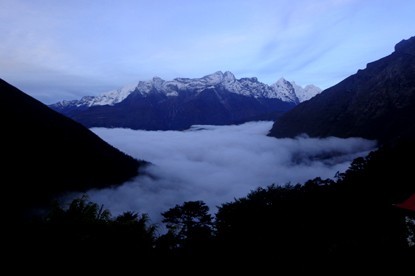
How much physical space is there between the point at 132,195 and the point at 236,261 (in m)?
172

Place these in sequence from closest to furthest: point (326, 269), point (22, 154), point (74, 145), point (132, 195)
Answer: point (326, 269), point (22, 154), point (74, 145), point (132, 195)

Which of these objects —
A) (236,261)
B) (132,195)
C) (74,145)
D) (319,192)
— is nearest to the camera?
(236,261)

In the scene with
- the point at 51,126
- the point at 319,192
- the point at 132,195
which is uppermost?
the point at 51,126

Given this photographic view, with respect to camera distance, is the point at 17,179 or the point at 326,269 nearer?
the point at 326,269

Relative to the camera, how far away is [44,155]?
14512cm

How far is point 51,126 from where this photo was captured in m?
162

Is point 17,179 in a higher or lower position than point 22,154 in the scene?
lower

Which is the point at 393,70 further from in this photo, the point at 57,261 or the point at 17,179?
the point at 57,261

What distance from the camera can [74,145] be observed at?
160875 mm

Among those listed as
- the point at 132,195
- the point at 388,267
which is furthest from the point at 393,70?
the point at 388,267

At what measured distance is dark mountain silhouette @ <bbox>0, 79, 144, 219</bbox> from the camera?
12762cm

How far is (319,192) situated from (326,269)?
51.5 m

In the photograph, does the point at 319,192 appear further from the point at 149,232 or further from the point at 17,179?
the point at 17,179

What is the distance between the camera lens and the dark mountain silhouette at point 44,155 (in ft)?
419
